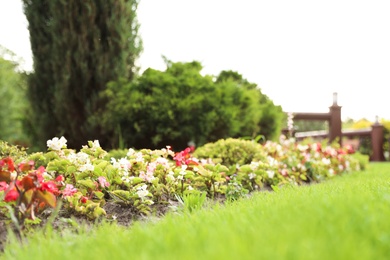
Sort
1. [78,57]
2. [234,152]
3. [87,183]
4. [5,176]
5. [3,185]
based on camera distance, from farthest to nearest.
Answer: [78,57]
[234,152]
[87,183]
[3,185]
[5,176]

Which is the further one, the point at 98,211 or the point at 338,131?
the point at 338,131

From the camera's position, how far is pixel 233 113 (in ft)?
31.6

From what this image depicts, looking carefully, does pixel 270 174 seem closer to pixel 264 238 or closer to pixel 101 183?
pixel 101 183

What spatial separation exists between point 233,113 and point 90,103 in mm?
3465

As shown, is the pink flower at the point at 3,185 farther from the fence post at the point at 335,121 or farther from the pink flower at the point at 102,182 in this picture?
the fence post at the point at 335,121

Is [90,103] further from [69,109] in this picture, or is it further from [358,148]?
[358,148]

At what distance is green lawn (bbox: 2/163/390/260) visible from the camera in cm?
185

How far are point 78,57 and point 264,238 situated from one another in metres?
9.49

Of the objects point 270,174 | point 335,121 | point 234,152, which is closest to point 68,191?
point 270,174

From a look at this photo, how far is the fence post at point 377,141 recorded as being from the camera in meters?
16.8

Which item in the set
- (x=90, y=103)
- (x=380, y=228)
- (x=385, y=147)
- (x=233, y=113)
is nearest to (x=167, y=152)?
(x=380, y=228)

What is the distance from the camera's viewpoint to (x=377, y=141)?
16812 millimetres

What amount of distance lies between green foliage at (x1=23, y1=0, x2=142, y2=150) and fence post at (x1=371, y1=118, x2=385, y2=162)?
959 cm

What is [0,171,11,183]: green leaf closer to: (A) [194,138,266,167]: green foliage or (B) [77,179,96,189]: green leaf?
(B) [77,179,96,189]: green leaf
